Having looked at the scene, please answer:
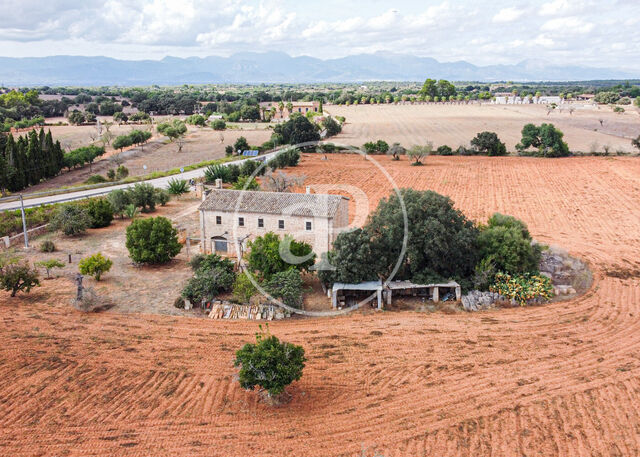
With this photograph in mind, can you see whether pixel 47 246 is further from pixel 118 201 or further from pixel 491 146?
pixel 491 146

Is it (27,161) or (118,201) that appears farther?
(27,161)

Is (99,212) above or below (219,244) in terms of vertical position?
above

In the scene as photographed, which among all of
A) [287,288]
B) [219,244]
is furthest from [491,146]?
[287,288]

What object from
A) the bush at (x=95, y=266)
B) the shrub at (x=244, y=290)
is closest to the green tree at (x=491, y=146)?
the shrub at (x=244, y=290)

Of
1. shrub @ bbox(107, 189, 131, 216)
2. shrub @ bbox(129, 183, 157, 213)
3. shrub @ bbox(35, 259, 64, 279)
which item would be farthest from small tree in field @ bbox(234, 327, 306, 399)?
shrub @ bbox(129, 183, 157, 213)

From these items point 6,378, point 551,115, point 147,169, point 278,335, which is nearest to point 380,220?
point 278,335

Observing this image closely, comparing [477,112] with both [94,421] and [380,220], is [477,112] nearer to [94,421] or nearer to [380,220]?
[380,220]
